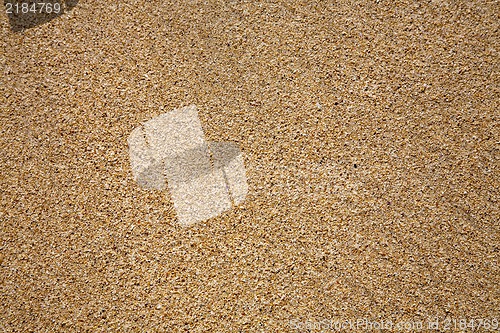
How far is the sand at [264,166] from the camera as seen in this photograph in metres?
1.22

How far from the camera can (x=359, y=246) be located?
124cm

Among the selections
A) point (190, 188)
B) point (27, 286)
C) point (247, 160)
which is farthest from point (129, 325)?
point (247, 160)

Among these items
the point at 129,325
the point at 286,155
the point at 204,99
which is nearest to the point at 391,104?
the point at 286,155

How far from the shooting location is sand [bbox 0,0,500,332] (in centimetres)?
122

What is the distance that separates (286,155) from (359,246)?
1.22ft

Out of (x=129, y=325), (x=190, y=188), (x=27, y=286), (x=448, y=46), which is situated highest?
(x=448, y=46)

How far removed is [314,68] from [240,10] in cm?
33

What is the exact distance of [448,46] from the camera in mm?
1316

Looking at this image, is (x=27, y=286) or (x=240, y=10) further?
(x=240, y=10)

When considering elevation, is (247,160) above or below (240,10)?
below

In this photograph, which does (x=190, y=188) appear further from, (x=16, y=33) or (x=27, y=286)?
(x=16, y=33)

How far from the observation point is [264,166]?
1.28 metres

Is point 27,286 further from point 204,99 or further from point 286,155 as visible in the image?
point 286,155

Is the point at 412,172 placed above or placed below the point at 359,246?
above
